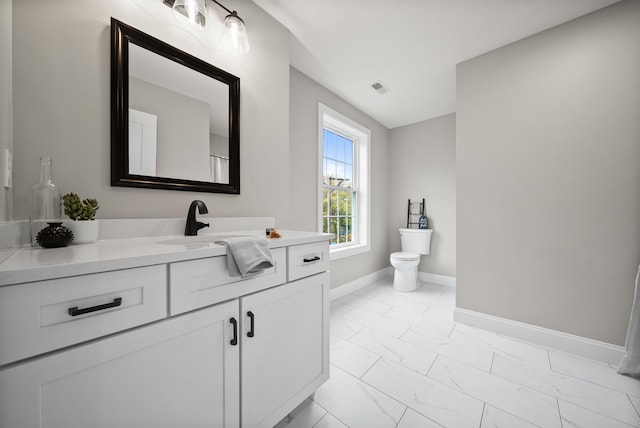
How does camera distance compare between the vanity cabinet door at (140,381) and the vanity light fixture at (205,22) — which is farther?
the vanity light fixture at (205,22)

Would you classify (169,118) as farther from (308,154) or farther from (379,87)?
(379,87)

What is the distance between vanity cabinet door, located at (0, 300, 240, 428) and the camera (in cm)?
55

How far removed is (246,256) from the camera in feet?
2.95

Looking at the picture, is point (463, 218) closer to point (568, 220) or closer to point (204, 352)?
point (568, 220)

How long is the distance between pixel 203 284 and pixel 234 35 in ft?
4.91

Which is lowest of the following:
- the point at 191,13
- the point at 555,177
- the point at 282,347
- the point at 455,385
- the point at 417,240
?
the point at 455,385

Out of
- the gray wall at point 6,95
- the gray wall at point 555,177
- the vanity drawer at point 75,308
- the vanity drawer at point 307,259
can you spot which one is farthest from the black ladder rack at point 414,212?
the gray wall at point 6,95

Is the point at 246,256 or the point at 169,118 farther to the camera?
the point at 169,118

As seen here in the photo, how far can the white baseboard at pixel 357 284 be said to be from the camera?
2.88m

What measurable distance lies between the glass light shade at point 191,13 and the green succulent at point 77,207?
107cm

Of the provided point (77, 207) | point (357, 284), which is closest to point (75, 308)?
point (77, 207)

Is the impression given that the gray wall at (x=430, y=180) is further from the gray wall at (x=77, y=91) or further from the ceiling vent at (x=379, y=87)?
the gray wall at (x=77, y=91)

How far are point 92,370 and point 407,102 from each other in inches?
141

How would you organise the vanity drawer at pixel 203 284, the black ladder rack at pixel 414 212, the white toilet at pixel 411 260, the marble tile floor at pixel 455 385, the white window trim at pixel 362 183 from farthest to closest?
the black ladder rack at pixel 414 212 < the white window trim at pixel 362 183 < the white toilet at pixel 411 260 < the marble tile floor at pixel 455 385 < the vanity drawer at pixel 203 284
